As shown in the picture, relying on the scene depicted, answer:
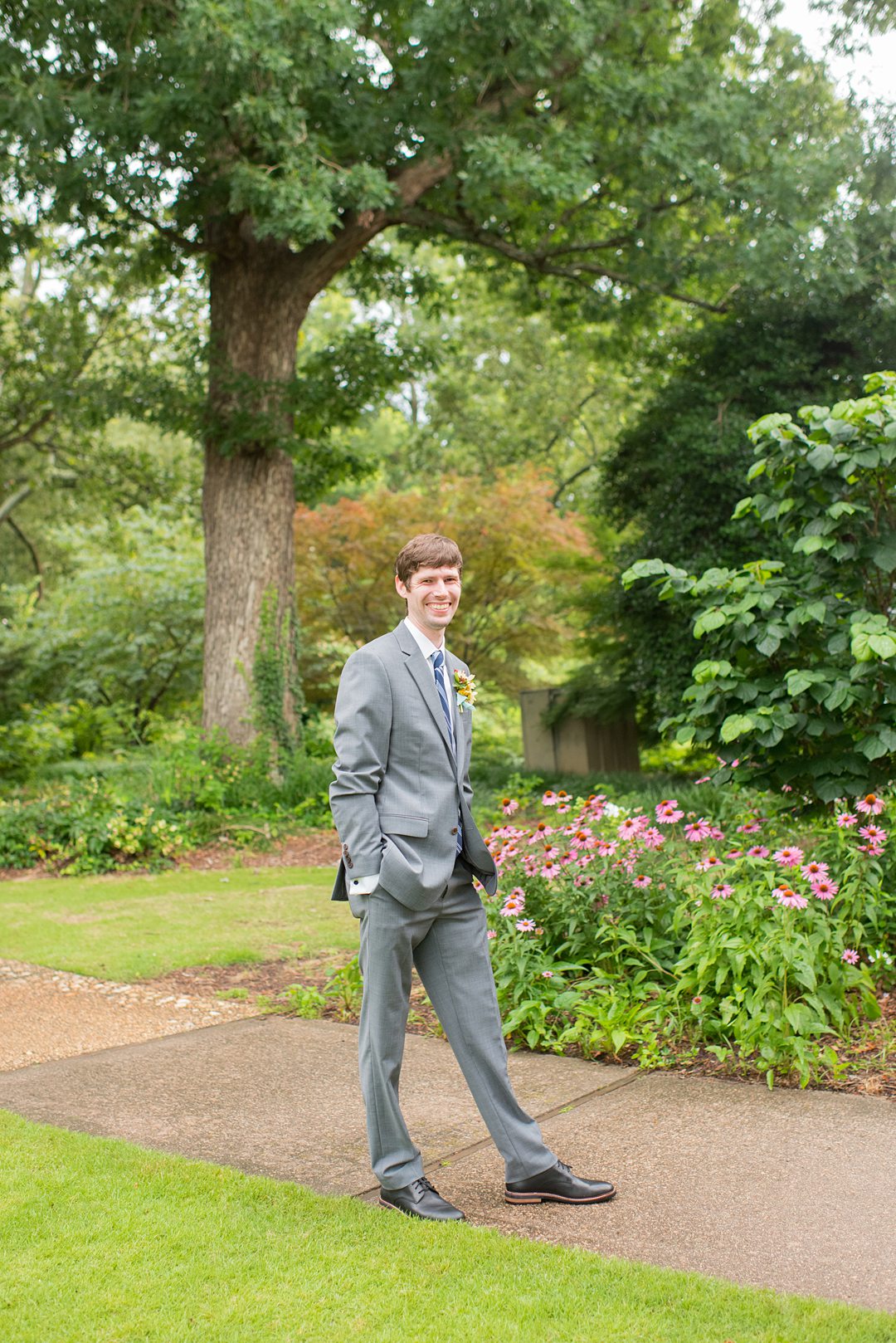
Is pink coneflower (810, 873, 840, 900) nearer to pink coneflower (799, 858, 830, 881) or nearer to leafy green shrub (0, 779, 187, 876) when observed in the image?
pink coneflower (799, 858, 830, 881)

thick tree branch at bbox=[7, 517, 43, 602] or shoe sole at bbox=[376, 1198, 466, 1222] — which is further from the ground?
thick tree branch at bbox=[7, 517, 43, 602]

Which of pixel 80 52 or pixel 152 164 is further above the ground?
pixel 80 52

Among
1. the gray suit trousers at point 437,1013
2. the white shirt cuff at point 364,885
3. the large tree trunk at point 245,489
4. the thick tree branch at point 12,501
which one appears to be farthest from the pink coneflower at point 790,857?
the thick tree branch at point 12,501

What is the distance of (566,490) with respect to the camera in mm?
28656

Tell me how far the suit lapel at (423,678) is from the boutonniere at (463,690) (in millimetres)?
104

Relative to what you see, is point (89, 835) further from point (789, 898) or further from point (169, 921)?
point (789, 898)

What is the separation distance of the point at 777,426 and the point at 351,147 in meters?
7.84

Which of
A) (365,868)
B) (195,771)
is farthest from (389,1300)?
(195,771)

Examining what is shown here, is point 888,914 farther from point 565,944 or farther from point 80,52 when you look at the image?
point 80,52

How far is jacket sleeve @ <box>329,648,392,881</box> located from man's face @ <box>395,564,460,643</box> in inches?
7.9

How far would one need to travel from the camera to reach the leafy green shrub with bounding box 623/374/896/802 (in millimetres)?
5281

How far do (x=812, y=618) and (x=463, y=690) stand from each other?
2.43 meters

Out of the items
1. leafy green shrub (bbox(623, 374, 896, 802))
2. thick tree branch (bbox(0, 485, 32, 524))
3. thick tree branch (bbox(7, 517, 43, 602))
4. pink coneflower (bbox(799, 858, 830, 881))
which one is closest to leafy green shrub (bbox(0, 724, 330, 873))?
leafy green shrub (bbox(623, 374, 896, 802))

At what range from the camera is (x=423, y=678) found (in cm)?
349
